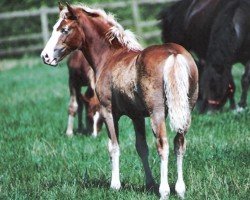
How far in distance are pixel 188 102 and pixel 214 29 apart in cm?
587

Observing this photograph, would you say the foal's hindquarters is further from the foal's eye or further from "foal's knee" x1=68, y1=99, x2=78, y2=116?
"foal's knee" x1=68, y1=99, x2=78, y2=116

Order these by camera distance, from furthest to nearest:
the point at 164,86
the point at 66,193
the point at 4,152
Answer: the point at 4,152, the point at 66,193, the point at 164,86

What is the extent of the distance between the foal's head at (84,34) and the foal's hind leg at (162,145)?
51.5 inches

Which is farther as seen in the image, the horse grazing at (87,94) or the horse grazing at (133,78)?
the horse grazing at (87,94)

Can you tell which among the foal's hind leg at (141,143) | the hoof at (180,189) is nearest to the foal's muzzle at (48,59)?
the foal's hind leg at (141,143)

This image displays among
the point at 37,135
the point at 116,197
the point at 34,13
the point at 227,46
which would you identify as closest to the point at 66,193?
the point at 116,197

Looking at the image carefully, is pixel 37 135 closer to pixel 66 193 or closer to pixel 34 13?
pixel 66 193

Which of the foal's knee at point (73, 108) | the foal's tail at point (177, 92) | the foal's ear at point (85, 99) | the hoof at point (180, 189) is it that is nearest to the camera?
the foal's tail at point (177, 92)

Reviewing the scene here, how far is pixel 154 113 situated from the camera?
602 centimetres

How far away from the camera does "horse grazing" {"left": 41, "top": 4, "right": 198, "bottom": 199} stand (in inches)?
232

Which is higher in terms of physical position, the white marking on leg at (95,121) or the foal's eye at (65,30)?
the foal's eye at (65,30)

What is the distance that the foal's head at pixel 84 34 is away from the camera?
7.25 m

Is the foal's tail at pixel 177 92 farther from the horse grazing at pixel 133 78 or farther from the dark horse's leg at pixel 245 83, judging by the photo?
the dark horse's leg at pixel 245 83

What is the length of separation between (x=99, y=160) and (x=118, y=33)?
65.3 inches
